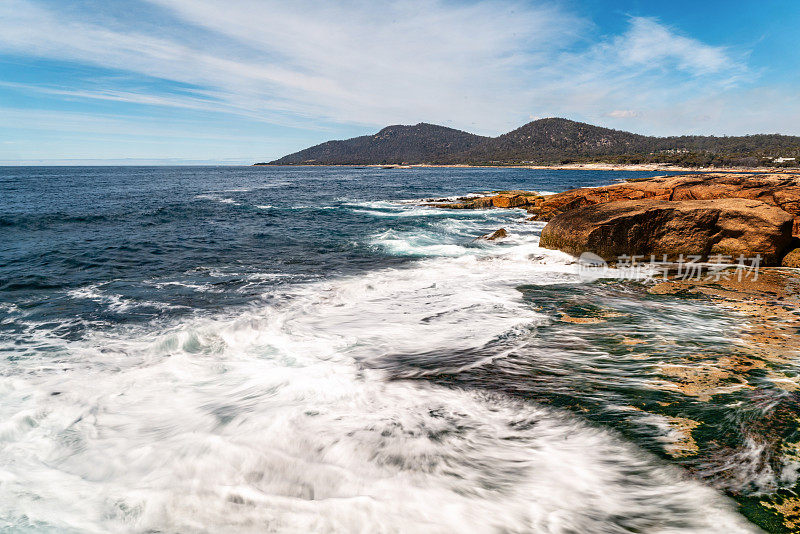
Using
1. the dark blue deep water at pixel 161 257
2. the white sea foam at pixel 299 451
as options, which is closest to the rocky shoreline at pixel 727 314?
the white sea foam at pixel 299 451

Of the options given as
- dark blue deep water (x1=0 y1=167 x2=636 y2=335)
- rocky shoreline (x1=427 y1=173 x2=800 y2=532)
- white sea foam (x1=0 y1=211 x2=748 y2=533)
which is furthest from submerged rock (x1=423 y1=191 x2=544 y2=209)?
white sea foam (x1=0 y1=211 x2=748 y2=533)

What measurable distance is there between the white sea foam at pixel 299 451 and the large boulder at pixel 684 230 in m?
7.41

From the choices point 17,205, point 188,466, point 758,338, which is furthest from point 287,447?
point 17,205

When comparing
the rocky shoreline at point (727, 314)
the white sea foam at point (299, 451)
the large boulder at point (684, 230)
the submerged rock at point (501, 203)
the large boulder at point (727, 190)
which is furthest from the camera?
the submerged rock at point (501, 203)

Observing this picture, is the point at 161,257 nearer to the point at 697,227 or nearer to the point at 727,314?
the point at 727,314

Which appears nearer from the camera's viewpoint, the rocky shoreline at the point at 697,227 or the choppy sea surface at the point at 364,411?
the choppy sea surface at the point at 364,411

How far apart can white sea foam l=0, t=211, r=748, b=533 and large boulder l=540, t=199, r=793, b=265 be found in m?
7.41

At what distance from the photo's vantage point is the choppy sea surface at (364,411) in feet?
12.0

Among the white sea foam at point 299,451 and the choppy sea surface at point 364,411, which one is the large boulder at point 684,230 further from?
the white sea foam at point 299,451

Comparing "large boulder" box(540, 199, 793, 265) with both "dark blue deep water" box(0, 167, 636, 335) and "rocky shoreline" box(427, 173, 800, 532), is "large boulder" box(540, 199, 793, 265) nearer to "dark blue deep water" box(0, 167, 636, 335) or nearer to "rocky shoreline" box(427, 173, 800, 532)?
A: "rocky shoreline" box(427, 173, 800, 532)

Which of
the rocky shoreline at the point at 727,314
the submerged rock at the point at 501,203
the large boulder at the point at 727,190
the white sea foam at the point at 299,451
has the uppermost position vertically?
the large boulder at the point at 727,190

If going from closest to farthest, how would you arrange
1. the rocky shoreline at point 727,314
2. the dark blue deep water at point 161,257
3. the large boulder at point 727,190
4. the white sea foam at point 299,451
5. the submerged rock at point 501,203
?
the white sea foam at point 299,451 → the rocky shoreline at point 727,314 → the dark blue deep water at point 161,257 → the large boulder at point 727,190 → the submerged rock at point 501,203

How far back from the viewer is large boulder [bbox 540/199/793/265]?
11.6 meters

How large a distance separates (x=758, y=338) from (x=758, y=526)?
204 inches
